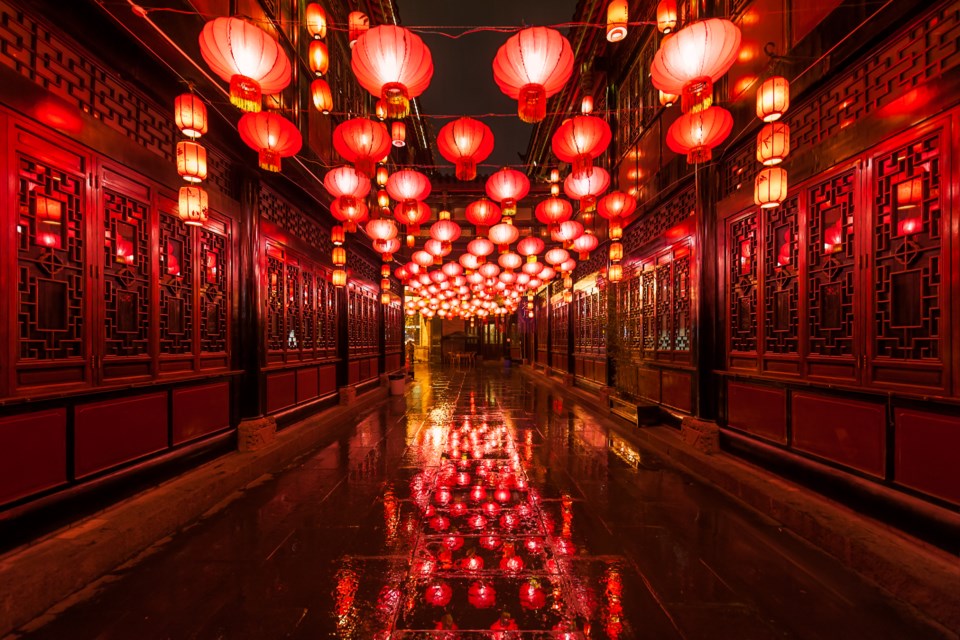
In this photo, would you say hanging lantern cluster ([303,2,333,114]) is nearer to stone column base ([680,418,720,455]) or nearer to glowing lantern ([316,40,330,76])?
glowing lantern ([316,40,330,76])

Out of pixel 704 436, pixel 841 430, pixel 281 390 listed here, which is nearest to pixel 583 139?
pixel 841 430

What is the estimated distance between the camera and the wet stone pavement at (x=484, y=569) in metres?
2.67

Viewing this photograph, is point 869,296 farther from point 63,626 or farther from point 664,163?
point 63,626

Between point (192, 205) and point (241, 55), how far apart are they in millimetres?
1617

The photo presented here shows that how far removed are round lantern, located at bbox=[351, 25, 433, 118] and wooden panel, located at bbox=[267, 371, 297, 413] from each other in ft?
16.1

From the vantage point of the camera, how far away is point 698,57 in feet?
12.7

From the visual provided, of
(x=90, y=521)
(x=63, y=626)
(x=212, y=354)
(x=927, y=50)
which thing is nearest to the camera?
(x=63, y=626)

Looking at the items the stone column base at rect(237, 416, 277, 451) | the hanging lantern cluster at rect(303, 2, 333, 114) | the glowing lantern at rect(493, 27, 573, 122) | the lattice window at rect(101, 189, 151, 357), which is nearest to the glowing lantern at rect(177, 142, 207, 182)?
the lattice window at rect(101, 189, 151, 357)

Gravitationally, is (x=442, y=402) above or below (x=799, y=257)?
below

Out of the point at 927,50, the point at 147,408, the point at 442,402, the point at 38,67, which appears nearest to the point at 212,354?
the point at 147,408

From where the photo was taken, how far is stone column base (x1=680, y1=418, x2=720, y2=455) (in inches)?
230

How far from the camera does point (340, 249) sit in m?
9.49

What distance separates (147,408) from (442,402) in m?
8.13

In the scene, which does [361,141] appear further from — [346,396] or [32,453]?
[346,396]
